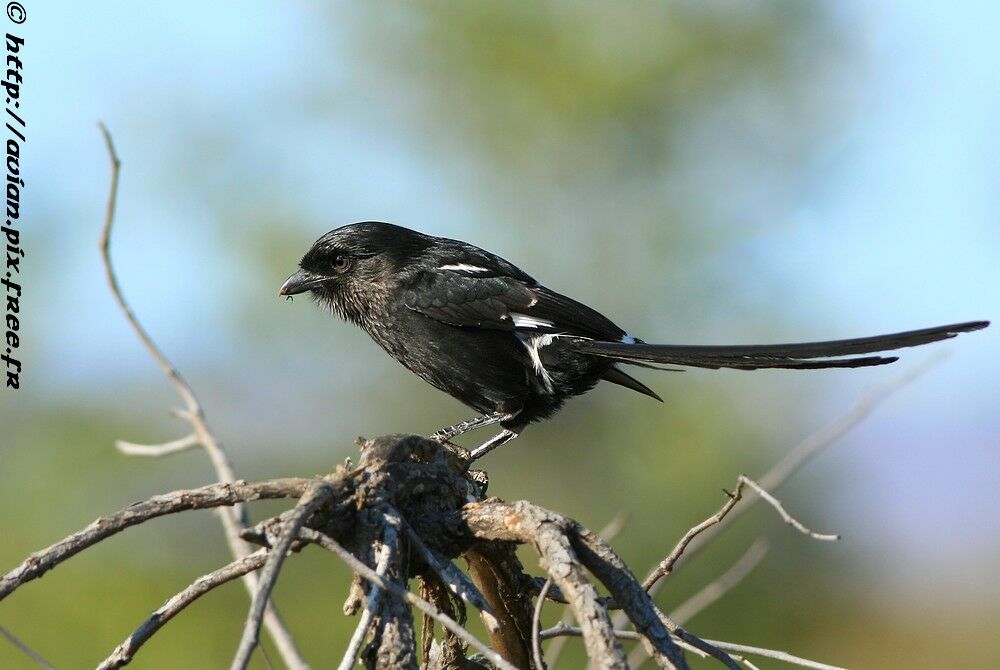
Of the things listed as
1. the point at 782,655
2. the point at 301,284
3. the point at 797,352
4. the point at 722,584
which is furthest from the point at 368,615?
the point at 301,284

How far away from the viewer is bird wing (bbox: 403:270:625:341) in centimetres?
367

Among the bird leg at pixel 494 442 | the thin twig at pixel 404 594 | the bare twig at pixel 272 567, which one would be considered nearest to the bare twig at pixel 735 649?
the thin twig at pixel 404 594

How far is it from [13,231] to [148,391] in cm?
856

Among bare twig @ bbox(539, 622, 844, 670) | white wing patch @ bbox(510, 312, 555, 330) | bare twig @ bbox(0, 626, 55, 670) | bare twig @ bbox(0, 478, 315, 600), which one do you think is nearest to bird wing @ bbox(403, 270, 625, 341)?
white wing patch @ bbox(510, 312, 555, 330)

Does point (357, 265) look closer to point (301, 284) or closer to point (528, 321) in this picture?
point (301, 284)

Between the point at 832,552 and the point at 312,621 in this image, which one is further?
the point at 832,552

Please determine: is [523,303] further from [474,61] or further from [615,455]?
[474,61]

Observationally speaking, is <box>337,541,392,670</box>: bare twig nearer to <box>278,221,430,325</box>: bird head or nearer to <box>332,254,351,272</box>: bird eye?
<box>278,221,430,325</box>: bird head

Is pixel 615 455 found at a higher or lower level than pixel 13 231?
higher

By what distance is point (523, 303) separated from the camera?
379cm

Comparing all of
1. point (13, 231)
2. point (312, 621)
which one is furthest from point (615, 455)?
point (13, 231)

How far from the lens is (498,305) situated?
3818 mm

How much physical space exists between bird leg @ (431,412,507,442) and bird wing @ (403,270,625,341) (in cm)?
32

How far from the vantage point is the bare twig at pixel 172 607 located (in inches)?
57.4
